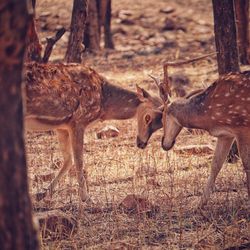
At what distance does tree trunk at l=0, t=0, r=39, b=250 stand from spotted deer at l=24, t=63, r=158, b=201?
4494mm

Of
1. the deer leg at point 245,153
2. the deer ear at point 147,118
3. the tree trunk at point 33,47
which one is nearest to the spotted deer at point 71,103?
the deer ear at point 147,118

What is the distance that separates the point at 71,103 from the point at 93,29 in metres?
12.5

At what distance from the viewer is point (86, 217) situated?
8078 mm

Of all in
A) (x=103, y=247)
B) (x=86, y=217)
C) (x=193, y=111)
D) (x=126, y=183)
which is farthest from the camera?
(x=126, y=183)

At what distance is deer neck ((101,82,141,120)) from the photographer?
998 cm

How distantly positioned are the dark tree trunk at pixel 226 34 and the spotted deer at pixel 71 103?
1124mm

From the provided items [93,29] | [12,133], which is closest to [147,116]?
[12,133]

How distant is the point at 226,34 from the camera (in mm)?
10352

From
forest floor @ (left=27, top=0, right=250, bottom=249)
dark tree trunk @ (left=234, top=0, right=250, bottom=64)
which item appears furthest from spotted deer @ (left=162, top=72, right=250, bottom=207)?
dark tree trunk @ (left=234, top=0, right=250, bottom=64)

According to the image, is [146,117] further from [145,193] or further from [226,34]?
[145,193]

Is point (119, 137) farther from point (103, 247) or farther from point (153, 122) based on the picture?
point (103, 247)

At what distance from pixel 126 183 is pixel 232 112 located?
1769mm

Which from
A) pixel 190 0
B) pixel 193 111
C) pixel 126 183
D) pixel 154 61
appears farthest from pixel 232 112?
pixel 190 0

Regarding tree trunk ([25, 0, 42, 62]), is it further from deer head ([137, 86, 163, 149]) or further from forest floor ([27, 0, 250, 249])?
deer head ([137, 86, 163, 149])
